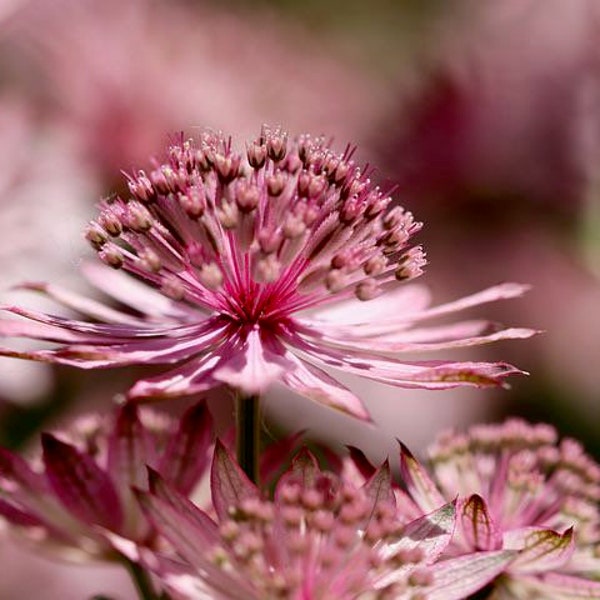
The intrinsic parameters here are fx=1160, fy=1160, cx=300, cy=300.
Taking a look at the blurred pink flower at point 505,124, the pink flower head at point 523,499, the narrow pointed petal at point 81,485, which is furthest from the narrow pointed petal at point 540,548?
the blurred pink flower at point 505,124

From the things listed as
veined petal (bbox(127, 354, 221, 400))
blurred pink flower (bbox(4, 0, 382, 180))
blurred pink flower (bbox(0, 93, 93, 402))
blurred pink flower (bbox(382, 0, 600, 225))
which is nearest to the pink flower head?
veined petal (bbox(127, 354, 221, 400))

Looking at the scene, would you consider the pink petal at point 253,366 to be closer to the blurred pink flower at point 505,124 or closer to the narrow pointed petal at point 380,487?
the narrow pointed petal at point 380,487

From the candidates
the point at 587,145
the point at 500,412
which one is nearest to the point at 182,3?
the point at 587,145

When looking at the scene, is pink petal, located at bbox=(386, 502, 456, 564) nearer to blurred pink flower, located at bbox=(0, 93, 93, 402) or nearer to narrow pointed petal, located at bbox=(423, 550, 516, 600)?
narrow pointed petal, located at bbox=(423, 550, 516, 600)

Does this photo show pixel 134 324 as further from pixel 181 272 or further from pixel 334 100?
pixel 334 100

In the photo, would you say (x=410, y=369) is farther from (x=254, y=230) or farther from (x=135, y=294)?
(x=135, y=294)
